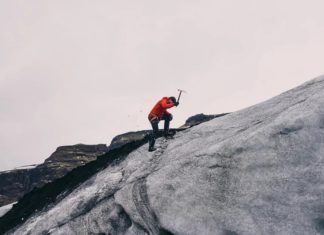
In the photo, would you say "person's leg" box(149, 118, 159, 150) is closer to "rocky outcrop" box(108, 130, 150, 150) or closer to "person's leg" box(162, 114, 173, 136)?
"person's leg" box(162, 114, 173, 136)

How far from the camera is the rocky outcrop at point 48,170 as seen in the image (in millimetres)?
43969

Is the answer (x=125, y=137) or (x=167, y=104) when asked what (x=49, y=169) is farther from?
(x=167, y=104)

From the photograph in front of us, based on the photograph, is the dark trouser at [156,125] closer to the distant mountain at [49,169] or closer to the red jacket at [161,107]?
the red jacket at [161,107]

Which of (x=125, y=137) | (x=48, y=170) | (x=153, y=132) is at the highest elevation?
(x=125, y=137)

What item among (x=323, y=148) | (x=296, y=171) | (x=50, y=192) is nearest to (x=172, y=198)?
(x=296, y=171)

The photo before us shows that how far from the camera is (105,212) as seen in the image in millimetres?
12328

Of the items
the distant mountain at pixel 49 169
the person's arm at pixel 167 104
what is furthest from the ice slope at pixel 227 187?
the distant mountain at pixel 49 169

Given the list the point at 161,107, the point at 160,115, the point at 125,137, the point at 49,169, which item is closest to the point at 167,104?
the point at 161,107

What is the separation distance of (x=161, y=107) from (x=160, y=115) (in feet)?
1.14

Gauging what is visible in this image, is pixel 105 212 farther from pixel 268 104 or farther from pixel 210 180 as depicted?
pixel 268 104

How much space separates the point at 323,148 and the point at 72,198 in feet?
27.7

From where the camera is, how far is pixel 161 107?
49.8 feet

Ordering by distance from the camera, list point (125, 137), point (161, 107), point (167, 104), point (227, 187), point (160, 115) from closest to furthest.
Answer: point (227, 187) < point (167, 104) < point (161, 107) < point (160, 115) < point (125, 137)

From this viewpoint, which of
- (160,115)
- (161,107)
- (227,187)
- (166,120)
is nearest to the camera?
(227,187)
